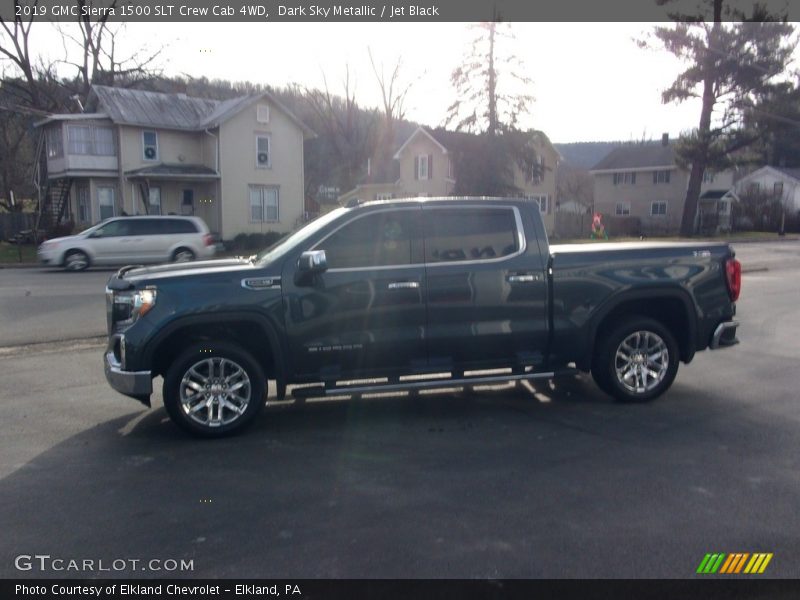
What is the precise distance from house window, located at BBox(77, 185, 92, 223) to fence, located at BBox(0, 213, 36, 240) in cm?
352

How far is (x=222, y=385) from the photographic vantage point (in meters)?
6.34

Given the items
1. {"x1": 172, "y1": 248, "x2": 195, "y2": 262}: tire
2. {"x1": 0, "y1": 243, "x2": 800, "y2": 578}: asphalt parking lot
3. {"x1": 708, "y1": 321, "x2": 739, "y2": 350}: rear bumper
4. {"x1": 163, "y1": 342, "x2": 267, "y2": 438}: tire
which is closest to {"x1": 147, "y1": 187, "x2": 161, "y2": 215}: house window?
{"x1": 172, "y1": 248, "x2": 195, "y2": 262}: tire

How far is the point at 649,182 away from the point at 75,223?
43318 mm

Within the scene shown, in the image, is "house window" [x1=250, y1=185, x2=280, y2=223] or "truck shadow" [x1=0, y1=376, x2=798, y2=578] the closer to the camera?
"truck shadow" [x1=0, y1=376, x2=798, y2=578]

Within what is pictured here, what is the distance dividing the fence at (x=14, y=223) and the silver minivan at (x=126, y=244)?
18629 millimetres

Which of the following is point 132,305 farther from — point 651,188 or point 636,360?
point 651,188

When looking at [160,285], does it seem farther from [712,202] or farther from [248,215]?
[712,202]

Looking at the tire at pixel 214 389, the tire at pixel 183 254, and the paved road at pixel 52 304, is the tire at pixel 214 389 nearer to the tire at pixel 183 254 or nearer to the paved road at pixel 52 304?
the paved road at pixel 52 304

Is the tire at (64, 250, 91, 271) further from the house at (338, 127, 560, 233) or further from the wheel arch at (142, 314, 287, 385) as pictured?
the house at (338, 127, 560, 233)

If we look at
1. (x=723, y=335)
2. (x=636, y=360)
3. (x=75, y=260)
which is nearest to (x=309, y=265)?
(x=636, y=360)

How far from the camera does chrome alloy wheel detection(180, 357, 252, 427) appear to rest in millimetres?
6258

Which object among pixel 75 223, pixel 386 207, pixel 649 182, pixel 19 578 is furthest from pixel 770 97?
pixel 19 578

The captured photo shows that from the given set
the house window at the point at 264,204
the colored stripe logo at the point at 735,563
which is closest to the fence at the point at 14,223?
the house window at the point at 264,204

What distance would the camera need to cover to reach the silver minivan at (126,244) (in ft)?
82.3
